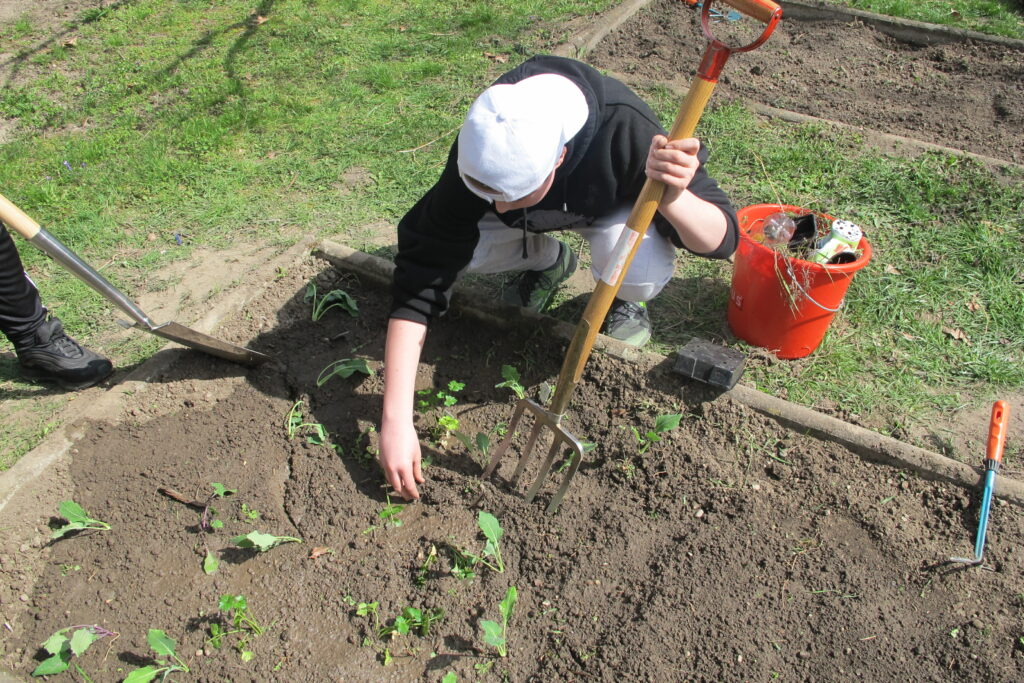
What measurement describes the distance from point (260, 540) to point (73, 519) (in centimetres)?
57

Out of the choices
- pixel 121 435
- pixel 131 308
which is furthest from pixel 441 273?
pixel 121 435

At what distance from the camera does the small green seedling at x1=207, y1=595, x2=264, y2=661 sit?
193cm

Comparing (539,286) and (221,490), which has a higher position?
(539,286)

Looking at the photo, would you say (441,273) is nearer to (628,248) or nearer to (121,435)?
(628,248)

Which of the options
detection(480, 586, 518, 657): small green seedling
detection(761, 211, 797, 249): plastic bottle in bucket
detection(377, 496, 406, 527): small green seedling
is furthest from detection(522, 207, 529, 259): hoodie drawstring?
detection(480, 586, 518, 657): small green seedling

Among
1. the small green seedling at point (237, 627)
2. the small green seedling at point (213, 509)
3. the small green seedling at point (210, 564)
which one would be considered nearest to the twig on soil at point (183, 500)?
the small green seedling at point (213, 509)

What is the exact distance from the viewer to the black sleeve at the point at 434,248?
7.25 feet

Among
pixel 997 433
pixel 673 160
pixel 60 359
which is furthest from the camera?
pixel 60 359

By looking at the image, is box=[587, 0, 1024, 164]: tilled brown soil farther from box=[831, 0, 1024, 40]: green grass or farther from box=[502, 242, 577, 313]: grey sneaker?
box=[502, 242, 577, 313]: grey sneaker

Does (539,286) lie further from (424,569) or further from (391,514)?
(424,569)

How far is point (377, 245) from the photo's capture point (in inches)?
131

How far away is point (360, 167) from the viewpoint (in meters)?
3.91

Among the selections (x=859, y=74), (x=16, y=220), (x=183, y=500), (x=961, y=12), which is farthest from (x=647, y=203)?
(x=961, y=12)

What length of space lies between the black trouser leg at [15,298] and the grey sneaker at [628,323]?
210 cm
